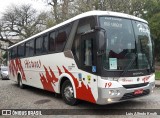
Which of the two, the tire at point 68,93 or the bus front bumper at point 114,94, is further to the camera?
the tire at point 68,93

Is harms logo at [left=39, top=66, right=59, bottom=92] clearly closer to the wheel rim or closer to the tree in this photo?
the wheel rim

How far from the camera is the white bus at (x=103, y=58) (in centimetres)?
681

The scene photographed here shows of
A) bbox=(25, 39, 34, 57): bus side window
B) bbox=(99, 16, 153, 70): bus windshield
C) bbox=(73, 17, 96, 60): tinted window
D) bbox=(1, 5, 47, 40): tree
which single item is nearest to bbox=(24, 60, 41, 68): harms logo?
bbox=(25, 39, 34, 57): bus side window

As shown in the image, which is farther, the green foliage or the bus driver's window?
the green foliage

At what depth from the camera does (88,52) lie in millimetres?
7293

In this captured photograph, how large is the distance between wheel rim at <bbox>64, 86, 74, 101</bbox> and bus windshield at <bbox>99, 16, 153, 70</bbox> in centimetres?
221

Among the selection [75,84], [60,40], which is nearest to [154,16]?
[60,40]

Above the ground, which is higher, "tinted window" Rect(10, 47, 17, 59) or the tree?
the tree

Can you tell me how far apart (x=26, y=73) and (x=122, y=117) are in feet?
25.9

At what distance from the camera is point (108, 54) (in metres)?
6.86

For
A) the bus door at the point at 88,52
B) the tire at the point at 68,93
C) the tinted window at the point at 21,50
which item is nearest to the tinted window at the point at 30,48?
the tinted window at the point at 21,50

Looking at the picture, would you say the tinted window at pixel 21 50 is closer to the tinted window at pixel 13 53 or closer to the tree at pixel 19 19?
the tinted window at pixel 13 53

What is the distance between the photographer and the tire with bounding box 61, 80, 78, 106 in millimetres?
8461

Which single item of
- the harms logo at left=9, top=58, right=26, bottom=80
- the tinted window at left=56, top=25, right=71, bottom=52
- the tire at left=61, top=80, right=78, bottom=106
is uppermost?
the tinted window at left=56, top=25, right=71, bottom=52
